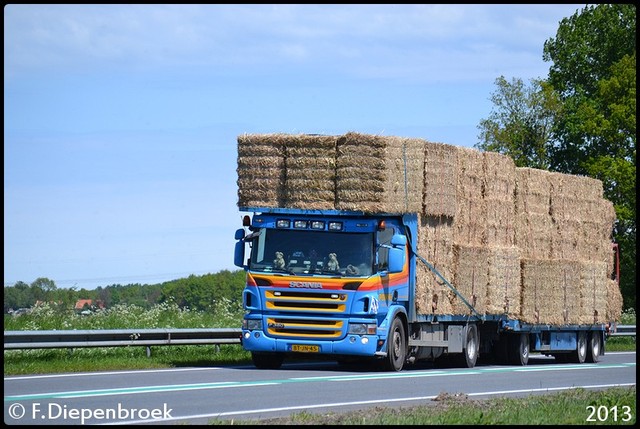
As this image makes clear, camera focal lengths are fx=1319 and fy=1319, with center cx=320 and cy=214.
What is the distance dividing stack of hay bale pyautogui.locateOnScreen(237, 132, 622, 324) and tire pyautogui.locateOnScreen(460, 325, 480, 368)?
535 millimetres

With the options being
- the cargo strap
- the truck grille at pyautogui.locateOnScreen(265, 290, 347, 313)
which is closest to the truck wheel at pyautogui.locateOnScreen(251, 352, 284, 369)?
the truck grille at pyautogui.locateOnScreen(265, 290, 347, 313)

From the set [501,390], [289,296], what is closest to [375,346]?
[289,296]

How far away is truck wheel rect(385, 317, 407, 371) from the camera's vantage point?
2362cm

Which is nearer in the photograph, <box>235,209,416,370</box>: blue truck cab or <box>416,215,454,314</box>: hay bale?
<box>235,209,416,370</box>: blue truck cab

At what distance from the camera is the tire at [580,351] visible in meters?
32.5

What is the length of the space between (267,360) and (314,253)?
237cm

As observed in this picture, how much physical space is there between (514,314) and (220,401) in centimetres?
1390

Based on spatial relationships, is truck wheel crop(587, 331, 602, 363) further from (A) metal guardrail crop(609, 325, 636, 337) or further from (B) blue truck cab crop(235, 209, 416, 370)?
(B) blue truck cab crop(235, 209, 416, 370)

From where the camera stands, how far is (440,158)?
83.9ft

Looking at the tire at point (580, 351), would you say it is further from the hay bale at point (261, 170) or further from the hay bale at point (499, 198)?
the hay bale at point (261, 170)

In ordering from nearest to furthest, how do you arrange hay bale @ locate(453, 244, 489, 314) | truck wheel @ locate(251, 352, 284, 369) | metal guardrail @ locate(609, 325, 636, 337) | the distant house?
truck wheel @ locate(251, 352, 284, 369)
hay bale @ locate(453, 244, 489, 314)
the distant house
metal guardrail @ locate(609, 325, 636, 337)

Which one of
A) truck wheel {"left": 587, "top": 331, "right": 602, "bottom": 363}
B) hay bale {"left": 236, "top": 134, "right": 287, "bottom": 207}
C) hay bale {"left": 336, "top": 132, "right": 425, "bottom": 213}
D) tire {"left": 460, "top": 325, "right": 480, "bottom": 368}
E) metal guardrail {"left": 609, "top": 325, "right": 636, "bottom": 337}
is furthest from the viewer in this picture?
metal guardrail {"left": 609, "top": 325, "right": 636, "bottom": 337}

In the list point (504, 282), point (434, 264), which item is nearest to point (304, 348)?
point (434, 264)

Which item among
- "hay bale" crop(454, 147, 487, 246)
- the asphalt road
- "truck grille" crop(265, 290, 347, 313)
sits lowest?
the asphalt road
